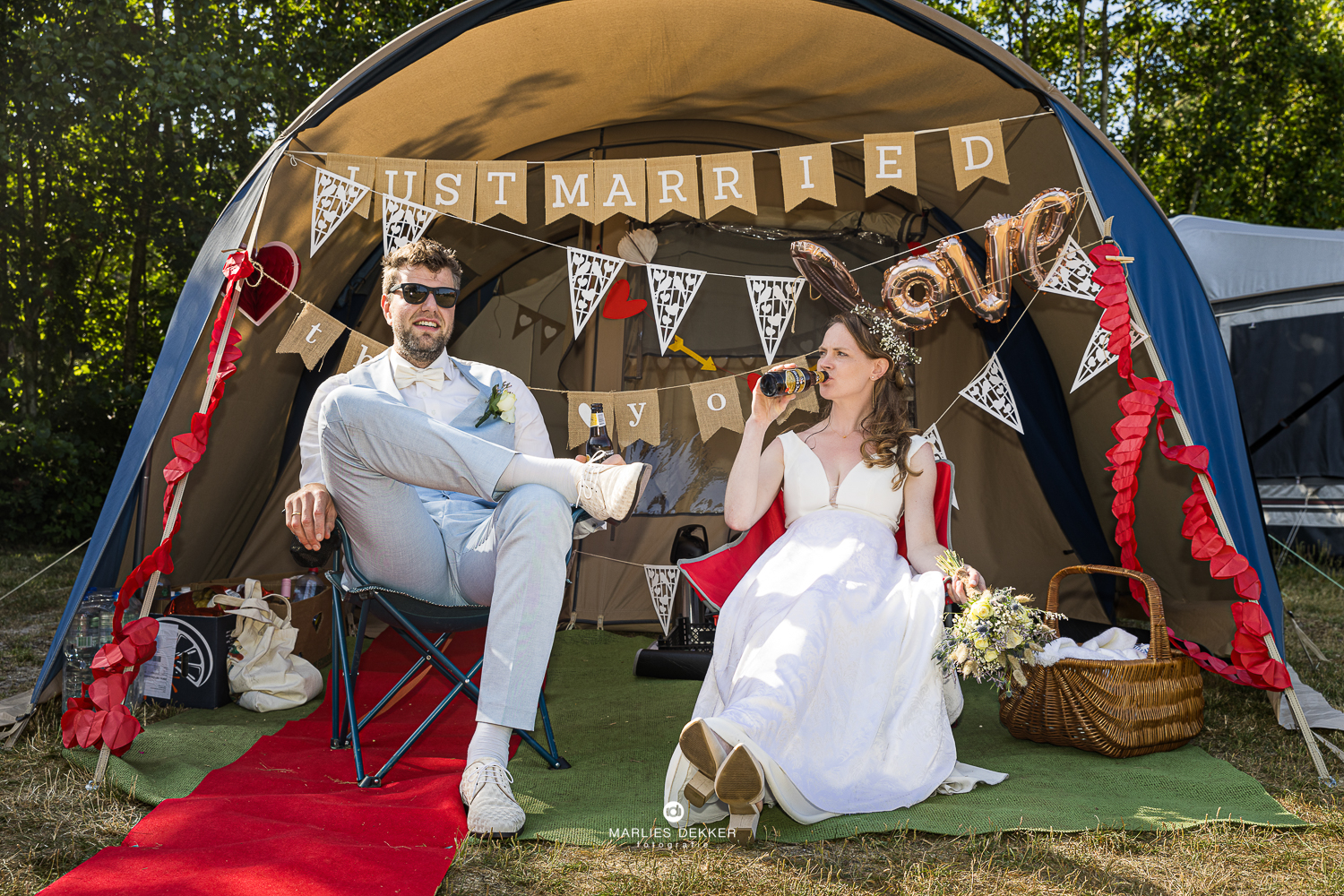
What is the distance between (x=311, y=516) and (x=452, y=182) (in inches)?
47.7

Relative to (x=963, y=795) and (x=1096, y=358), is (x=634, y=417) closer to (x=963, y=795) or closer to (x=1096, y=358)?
(x=1096, y=358)

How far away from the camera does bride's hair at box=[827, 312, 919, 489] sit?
2.36 m

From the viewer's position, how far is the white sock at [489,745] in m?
1.78

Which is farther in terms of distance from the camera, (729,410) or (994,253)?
(729,410)

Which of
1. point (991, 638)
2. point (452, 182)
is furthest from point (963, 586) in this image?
point (452, 182)

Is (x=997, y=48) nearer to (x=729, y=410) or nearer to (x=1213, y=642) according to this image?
(x=729, y=410)

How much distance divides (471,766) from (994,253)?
6.81 ft

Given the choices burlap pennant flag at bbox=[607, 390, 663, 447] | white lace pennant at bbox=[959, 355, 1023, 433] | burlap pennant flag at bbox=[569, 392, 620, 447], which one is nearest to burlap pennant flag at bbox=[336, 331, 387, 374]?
burlap pennant flag at bbox=[569, 392, 620, 447]

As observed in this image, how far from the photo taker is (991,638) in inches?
75.6

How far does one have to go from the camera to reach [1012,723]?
7.89 feet

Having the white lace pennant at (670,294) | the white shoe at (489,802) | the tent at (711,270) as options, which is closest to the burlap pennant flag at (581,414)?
the white lace pennant at (670,294)

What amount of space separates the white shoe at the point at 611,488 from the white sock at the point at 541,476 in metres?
0.02

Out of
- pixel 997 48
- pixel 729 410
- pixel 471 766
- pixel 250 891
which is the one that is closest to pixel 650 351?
pixel 729 410

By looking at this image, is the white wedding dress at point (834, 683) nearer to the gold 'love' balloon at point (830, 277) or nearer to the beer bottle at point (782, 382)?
the beer bottle at point (782, 382)
